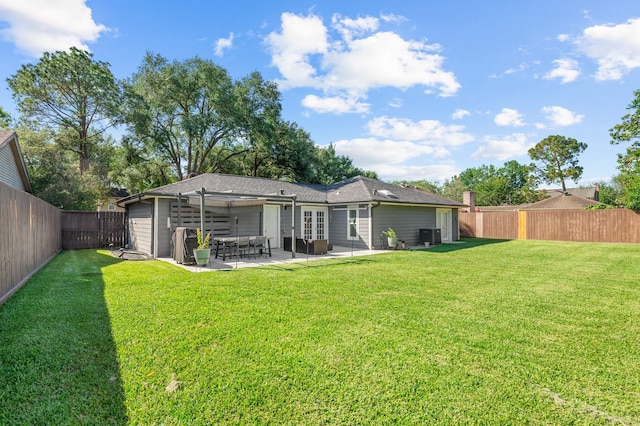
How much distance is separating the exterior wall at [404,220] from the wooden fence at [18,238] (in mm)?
11972

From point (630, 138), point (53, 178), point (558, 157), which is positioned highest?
point (558, 157)

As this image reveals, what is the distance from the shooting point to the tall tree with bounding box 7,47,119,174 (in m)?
22.3

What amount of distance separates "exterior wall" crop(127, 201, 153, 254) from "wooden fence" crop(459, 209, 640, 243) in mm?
20012

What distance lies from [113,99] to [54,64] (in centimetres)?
400

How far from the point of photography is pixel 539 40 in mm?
12523

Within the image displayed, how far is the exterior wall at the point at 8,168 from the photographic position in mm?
10920

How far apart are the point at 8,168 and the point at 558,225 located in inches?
1087

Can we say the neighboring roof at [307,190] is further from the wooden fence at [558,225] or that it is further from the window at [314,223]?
the wooden fence at [558,225]

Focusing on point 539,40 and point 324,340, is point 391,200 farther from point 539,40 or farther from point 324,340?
point 324,340

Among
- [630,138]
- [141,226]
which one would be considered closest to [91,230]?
[141,226]

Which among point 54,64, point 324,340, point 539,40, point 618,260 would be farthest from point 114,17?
point 618,260

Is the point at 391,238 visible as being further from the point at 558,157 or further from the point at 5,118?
the point at 558,157

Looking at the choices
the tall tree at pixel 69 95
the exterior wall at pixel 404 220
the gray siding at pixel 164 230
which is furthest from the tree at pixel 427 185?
the gray siding at pixel 164 230

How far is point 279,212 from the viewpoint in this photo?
583 inches
